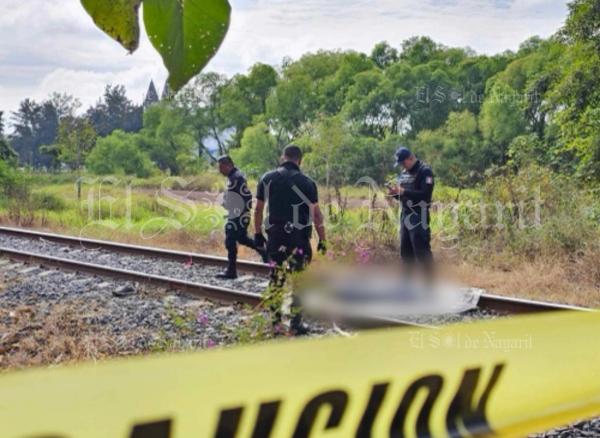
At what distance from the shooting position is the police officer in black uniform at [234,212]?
8633 mm

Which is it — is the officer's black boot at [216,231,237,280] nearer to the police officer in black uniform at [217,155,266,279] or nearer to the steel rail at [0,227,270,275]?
the police officer in black uniform at [217,155,266,279]

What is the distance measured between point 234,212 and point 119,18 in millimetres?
8436

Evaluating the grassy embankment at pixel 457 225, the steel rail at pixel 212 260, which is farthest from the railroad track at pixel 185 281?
the grassy embankment at pixel 457 225

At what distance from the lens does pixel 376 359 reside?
0.87m

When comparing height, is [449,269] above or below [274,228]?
below

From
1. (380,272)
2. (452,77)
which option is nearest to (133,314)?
(380,272)

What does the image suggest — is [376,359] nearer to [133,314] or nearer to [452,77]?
[133,314]

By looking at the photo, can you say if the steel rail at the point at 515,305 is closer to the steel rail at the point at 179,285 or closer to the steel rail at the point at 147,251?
the steel rail at the point at 179,285

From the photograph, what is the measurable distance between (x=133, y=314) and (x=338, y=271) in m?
2.06

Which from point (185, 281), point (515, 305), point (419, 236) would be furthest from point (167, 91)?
point (419, 236)

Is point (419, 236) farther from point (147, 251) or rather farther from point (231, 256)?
point (147, 251)

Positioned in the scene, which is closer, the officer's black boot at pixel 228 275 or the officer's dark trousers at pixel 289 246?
the officer's dark trousers at pixel 289 246

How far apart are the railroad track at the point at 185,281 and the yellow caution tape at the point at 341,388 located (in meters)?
3.58

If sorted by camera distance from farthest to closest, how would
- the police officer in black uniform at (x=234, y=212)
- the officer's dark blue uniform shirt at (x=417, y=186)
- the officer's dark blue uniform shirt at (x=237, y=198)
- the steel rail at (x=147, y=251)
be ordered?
the steel rail at (x=147, y=251) < the officer's dark blue uniform shirt at (x=237, y=198) < the police officer in black uniform at (x=234, y=212) < the officer's dark blue uniform shirt at (x=417, y=186)
